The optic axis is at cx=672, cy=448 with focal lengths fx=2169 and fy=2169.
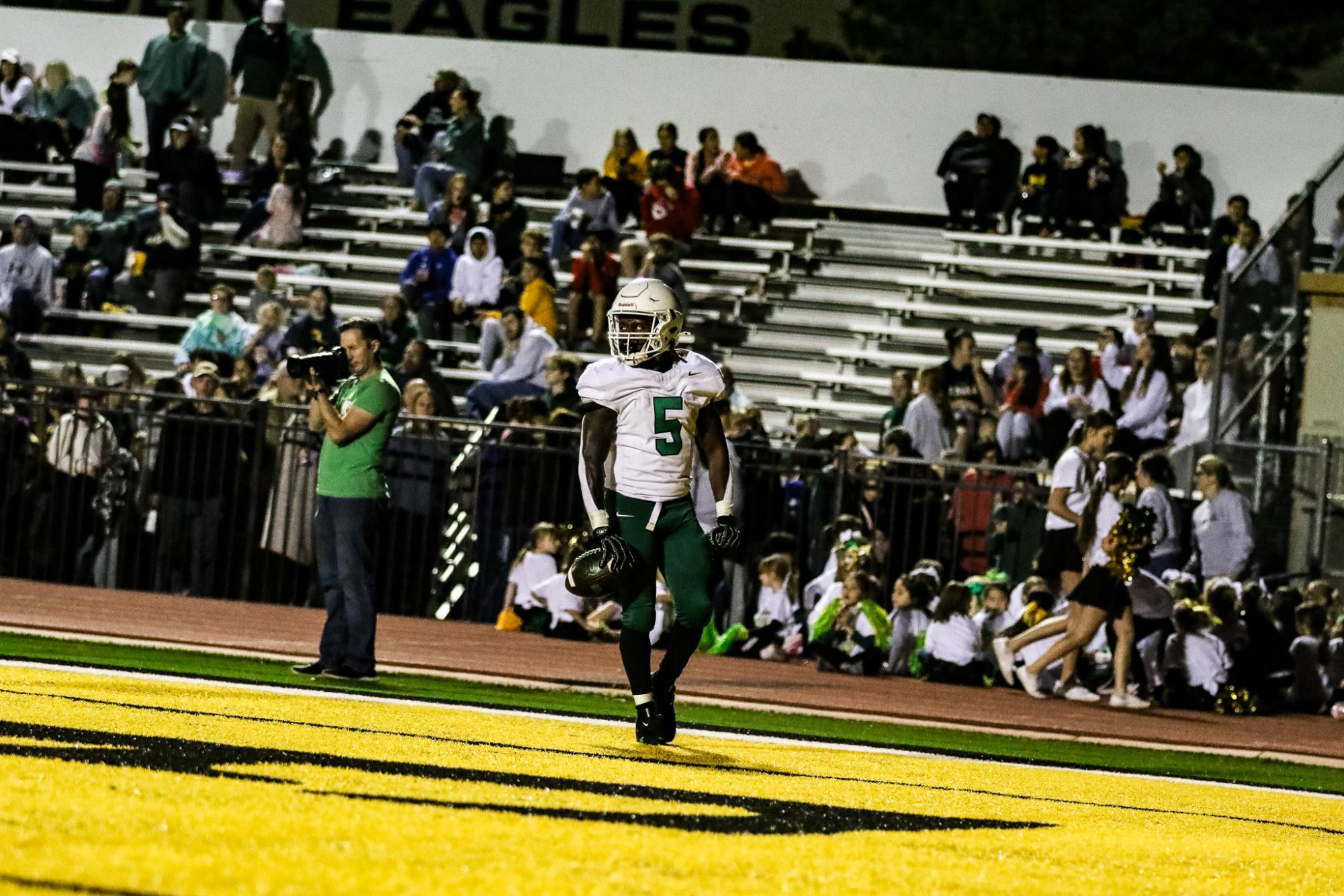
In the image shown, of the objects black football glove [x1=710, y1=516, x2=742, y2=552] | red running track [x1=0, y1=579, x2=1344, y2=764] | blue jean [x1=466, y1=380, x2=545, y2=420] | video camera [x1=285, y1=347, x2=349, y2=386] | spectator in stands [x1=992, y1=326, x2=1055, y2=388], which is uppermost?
spectator in stands [x1=992, y1=326, x2=1055, y2=388]

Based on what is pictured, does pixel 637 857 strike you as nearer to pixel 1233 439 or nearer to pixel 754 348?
pixel 1233 439

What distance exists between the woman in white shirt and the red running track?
13.2 ft

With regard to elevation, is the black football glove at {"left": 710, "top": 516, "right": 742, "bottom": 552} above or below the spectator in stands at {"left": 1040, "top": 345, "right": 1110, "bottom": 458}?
below

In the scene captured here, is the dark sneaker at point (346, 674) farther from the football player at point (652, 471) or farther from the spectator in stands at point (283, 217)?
the spectator in stands at point (283, 217)

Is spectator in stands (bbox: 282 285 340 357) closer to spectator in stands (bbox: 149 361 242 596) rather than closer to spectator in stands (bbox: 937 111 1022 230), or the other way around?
spectator in stands (bbox: 149 361 242 596)

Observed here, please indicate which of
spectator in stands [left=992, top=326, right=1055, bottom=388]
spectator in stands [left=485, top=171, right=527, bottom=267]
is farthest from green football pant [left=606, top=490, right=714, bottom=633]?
spectator in stands [left=485, top=171, right=527, bottom=267]

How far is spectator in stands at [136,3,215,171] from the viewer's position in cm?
2850

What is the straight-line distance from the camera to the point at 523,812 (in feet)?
22.4

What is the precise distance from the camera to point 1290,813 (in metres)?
9.84

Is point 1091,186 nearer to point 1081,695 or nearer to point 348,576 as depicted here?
point 1081,695

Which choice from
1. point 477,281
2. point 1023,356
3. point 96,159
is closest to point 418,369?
point 477,281

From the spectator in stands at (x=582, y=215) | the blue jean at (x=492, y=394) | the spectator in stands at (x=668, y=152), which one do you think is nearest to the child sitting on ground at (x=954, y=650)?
the blue jean at (x=492, y=394)

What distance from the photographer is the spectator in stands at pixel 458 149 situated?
26484 mm

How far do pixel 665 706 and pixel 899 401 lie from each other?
1139 centimetres
